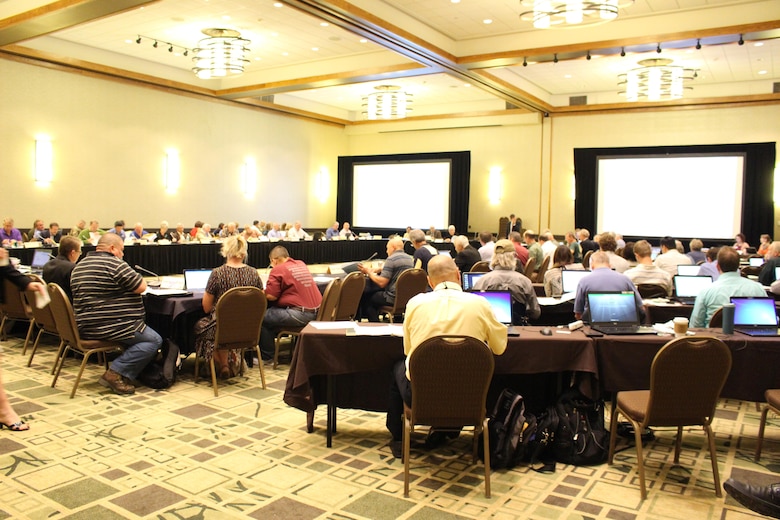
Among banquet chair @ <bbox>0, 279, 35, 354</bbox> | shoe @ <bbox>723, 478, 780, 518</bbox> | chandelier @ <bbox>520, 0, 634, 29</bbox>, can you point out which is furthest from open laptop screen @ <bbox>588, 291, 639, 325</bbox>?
banquet chair @ <bbox>0, 279, 35, 354</bbox>

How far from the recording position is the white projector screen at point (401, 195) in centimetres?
A: 2052

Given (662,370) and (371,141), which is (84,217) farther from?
(662,370)

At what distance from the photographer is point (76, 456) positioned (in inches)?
157

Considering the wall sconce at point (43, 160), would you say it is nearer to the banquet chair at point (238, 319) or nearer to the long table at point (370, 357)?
the banquet chair at point (238, 319)

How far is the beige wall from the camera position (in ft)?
45.0

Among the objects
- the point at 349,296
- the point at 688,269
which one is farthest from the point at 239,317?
the point at 688,269

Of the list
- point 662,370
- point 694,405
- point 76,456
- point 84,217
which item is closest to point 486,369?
point 662,370

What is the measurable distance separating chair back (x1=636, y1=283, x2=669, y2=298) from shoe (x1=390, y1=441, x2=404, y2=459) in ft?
11.6

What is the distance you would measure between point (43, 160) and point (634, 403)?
43.9 ft

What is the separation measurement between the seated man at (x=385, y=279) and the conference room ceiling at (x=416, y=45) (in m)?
3.74

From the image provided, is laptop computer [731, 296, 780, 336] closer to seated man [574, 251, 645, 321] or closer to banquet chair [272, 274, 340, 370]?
seated man [574, 251, 645, 321]

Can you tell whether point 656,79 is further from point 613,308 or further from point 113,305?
point 113,305

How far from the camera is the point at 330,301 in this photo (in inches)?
238

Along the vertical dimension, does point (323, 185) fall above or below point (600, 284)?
above
